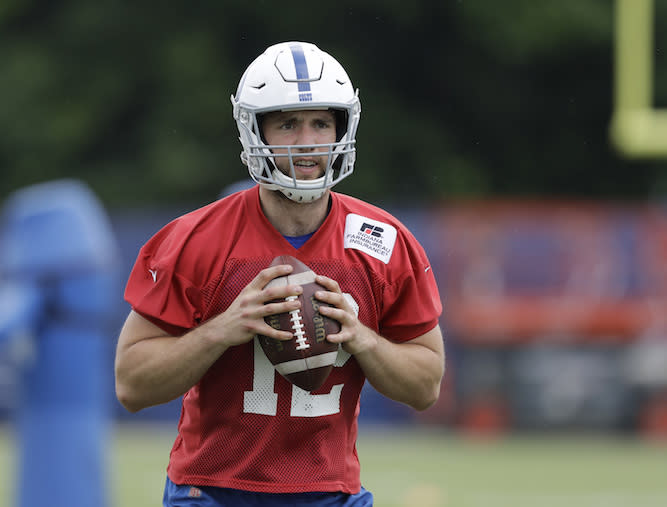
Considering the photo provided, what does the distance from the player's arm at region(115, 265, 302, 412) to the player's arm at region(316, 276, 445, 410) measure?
125 millimetres

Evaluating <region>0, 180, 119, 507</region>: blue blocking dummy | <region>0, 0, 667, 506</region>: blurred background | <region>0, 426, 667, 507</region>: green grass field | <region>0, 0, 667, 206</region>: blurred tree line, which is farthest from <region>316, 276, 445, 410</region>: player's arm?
<region>0, 0, 667, 206</region>: blurred tree line

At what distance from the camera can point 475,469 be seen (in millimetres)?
10266

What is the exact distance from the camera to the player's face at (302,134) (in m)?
3.42

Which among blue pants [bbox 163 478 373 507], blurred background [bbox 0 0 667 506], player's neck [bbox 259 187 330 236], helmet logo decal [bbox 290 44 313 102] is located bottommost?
blue pants [bbox 163 478 373 507]

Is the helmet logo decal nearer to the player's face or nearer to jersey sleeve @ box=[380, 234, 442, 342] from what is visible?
the player's face

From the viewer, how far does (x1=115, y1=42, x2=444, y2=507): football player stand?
3.41 meters

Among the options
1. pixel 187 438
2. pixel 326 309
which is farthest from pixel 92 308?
pixel 326 309

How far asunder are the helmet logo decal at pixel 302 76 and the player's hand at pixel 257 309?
0.47 metres

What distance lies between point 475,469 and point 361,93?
418 inches

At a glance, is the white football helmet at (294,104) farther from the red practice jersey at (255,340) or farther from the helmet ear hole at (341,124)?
the red practice jersey at (255,340)

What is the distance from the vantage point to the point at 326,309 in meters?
3.32

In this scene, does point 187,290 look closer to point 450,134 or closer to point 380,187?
point 380,187

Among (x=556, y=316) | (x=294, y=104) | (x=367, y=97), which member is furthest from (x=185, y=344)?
(x=367, y=97)

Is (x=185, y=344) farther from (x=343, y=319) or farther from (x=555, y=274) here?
(x=555, y=274)
